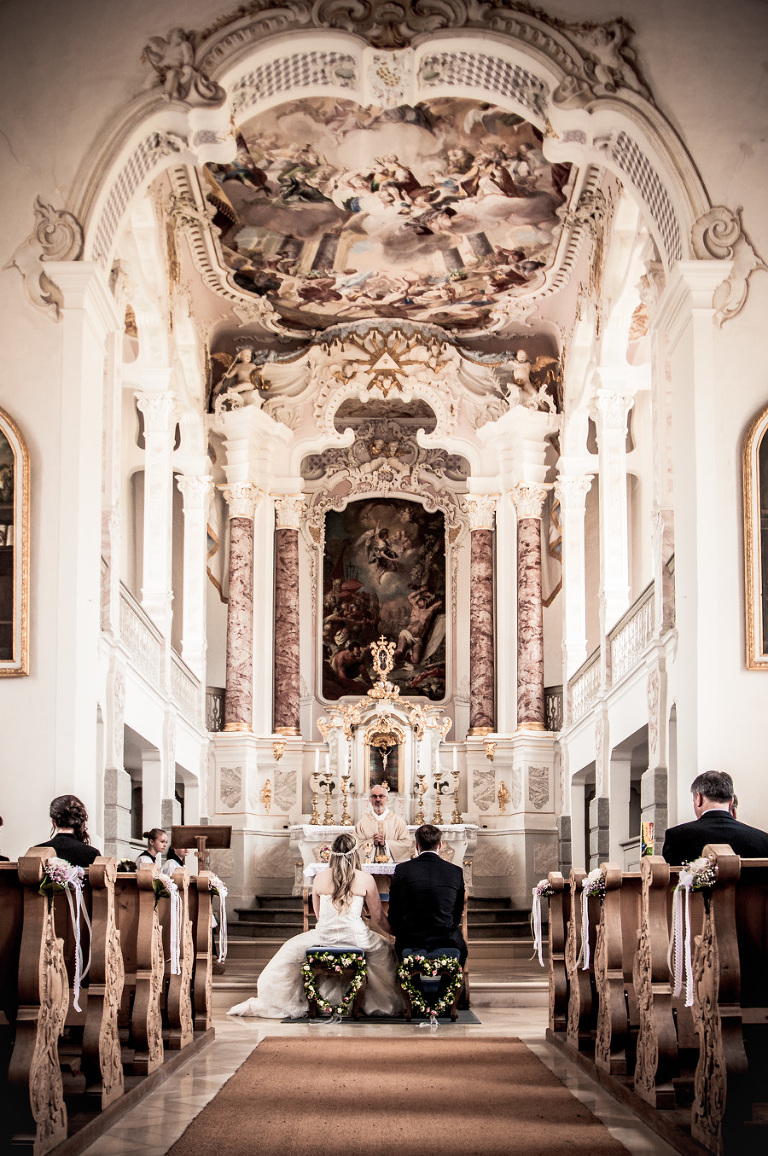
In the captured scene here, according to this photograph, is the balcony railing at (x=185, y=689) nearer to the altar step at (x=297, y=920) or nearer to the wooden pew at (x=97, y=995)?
the altar step at (x=297, y=920)

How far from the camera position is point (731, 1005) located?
4.86 meters

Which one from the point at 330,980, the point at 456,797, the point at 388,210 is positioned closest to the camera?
the point at 330,980

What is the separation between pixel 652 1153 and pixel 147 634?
1046 cm

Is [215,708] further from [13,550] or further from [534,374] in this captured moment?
[13,550]

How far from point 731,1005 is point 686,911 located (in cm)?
58

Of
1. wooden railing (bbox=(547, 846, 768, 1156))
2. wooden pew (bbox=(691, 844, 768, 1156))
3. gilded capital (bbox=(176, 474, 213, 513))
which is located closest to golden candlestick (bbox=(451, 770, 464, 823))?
gilded capital (bbox=(176, 474, 213, 513))

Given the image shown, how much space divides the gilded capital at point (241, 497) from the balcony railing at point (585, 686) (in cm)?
515

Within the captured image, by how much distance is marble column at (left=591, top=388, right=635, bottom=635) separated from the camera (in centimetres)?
1573

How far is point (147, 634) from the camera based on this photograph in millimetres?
14719

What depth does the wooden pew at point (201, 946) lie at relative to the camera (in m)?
9.08

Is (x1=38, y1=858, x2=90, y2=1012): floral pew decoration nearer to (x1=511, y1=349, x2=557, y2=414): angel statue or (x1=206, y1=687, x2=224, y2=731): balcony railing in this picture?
(x1=206, y1=687, x2=224, y2=731): balcony railing

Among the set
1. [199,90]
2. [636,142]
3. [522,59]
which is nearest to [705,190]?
[636,142]

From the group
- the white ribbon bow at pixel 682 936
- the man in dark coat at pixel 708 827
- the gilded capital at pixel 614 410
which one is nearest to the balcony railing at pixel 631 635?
the gilded capital at pixel 614 410

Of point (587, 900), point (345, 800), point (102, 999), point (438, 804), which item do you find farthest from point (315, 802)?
point (102, 999)
